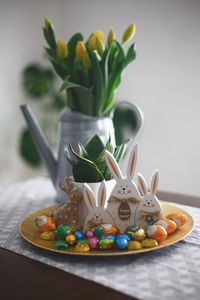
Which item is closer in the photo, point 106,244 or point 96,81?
point 106,244

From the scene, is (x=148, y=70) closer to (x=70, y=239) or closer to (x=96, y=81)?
(x=96, y=81)

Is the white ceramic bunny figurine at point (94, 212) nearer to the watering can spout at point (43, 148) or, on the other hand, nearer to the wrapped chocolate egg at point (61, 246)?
the wrapped chocolate egg at point (61, 246)

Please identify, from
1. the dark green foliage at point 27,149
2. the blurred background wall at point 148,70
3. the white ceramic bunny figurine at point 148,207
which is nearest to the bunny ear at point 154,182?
the white ceramic bunny figurine at point 148,207

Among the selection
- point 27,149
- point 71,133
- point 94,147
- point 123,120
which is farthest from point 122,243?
point 27,149

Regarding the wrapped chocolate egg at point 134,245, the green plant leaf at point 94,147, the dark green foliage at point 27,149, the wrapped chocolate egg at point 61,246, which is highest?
the green plant leaf at point 94,147

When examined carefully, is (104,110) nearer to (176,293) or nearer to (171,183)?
(176,293)

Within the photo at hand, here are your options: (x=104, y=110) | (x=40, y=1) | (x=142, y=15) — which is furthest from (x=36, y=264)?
(x=40, y=1)
